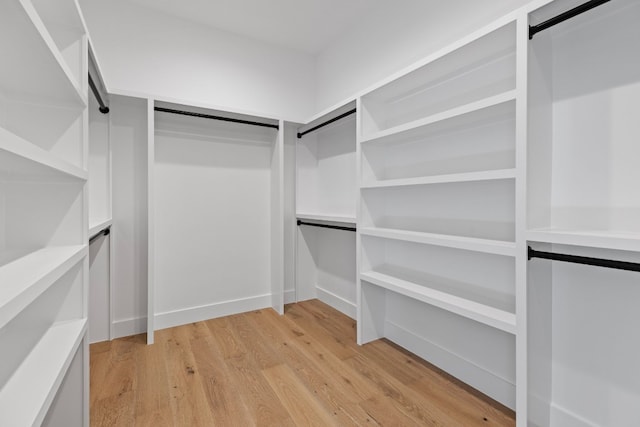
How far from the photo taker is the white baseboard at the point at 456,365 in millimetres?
1592

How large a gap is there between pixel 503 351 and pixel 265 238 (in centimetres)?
209

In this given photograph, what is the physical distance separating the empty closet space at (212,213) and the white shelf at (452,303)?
1.07 m

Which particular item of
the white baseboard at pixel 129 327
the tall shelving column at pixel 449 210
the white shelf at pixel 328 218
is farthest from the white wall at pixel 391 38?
the white baseboard at pixel 129 327

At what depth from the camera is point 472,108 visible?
4.83 feet

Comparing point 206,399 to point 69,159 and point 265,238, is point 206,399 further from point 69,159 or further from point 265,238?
point 265,238

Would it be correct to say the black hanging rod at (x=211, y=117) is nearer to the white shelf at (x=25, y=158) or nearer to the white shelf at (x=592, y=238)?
the white shelf at (x=25, y=158)

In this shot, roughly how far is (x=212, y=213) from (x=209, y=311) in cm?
86

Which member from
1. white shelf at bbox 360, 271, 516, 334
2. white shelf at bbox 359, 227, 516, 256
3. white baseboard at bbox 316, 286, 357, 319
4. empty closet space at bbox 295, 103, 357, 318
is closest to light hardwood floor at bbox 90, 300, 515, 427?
white baseboard at bbox 316, 286, 357, 319

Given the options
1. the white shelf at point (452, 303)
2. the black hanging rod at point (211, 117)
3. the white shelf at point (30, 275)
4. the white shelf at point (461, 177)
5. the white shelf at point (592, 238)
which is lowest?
the white shelf at point (452, 303)

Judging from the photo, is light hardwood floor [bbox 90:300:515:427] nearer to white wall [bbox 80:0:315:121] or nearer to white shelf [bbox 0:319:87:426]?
white shelf [bbox 0:319:87:426]

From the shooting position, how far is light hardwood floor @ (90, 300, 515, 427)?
Result: 1.50 meters

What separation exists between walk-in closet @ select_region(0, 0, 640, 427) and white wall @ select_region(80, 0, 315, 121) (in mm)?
17

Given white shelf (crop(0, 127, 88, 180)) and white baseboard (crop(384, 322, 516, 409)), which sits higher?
white shelf (crop(0, 127, 88, 180))

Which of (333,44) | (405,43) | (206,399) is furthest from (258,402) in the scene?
(333,44)
